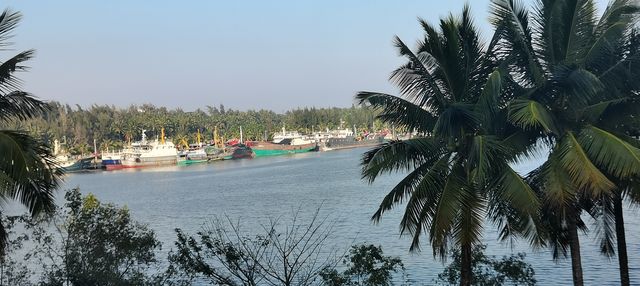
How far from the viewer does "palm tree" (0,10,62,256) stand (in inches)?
299

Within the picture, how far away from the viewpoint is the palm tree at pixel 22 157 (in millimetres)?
7602

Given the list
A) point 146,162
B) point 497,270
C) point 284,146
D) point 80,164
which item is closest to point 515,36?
point 497,270

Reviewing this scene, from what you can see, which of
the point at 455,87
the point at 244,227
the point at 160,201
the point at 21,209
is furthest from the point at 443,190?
the point at 160,201

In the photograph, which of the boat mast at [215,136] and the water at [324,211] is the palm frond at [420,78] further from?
the boat mast at [215,136]

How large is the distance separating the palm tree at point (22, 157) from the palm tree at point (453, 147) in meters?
4.61

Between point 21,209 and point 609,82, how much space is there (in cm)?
3882

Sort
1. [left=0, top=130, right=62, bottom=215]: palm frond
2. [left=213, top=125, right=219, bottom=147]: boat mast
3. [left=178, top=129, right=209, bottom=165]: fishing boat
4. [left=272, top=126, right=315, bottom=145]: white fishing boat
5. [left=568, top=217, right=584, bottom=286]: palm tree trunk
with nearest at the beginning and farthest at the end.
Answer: [left=0, top=130, right=62, bottom=215]: palm frond < [left=568, top=217, right=584, bottom=286]: palm tree trunk < [left=178, top=129, right=209, bottom=165]: fishing boat < [left=272, top=126, right=315, bottom=145]: white fishing boat < [left=213, top=125, right=219, bottom=147]: boat mast

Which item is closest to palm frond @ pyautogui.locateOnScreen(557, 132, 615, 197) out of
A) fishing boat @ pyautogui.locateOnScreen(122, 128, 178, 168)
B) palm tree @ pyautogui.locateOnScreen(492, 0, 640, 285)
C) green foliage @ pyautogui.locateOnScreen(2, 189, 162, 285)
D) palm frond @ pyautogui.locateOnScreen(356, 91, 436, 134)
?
palm tree @ pyautogui.locateOnScreen(492, 0, 640, 285)

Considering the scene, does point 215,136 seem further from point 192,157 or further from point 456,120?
point 456,120

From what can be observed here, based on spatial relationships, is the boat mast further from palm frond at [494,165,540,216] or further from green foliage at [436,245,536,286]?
palm frond at [494,165,540,216]

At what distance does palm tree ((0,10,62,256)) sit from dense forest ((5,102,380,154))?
4200 inches

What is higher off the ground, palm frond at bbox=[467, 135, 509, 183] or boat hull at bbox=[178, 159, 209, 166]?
palm frond at bbox=[467, 135, 509, 183]

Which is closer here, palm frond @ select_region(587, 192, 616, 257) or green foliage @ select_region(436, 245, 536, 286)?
green foliage @ select_region(436, 245, 536, 286)

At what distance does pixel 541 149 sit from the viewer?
10867mm
